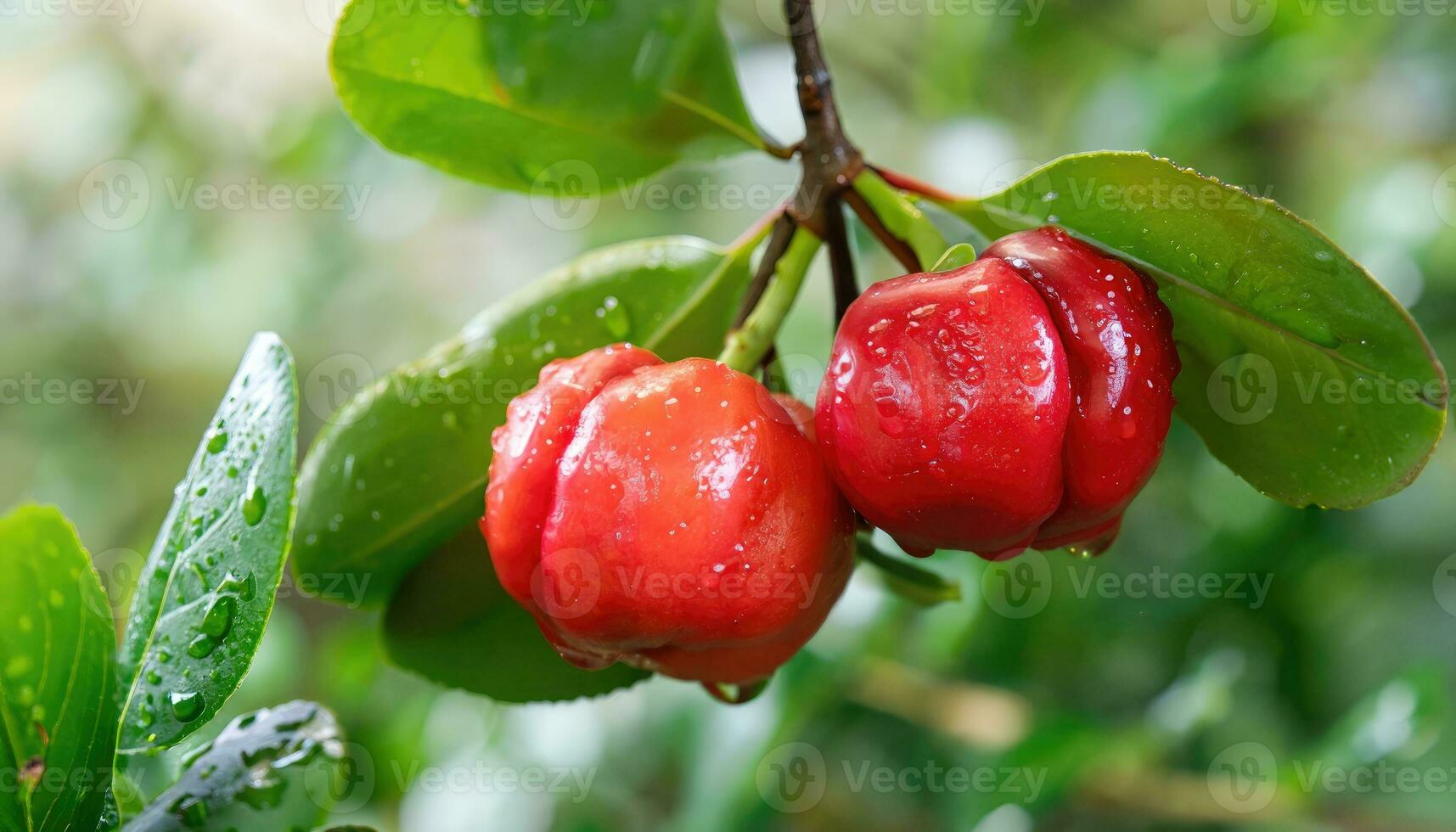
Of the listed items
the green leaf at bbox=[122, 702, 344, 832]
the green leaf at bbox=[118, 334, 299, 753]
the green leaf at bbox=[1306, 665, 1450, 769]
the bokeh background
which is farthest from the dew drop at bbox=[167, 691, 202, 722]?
the green leaf at bbox=[1306, 665, 1450, 769]

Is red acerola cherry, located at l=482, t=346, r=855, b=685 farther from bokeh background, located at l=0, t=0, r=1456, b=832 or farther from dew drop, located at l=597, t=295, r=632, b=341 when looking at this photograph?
bokeh background, located at l=0, t=0, r=1456, b=832

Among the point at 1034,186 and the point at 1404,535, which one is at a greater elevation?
the point at 1034,186

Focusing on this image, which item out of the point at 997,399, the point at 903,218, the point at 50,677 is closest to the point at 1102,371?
the point at 997,399

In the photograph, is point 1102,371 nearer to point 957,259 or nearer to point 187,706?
point 957,259

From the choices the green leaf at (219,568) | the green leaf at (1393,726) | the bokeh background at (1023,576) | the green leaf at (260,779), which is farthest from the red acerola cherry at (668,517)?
the green leaf at (1393,726)

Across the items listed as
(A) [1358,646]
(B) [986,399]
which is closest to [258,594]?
(B) [986,399]

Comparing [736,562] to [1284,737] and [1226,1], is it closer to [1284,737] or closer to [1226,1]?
[1284,737]
